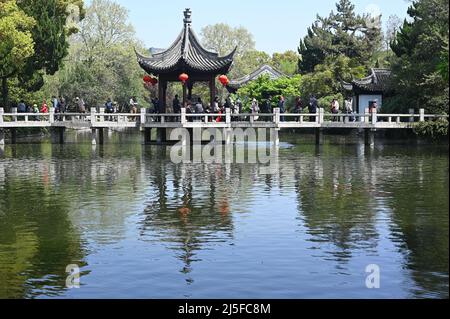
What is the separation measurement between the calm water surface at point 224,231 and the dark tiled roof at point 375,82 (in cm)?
2532

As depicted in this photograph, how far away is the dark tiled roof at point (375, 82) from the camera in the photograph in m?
52.1

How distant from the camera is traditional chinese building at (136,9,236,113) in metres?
41.2

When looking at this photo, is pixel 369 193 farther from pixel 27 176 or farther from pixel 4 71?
pixel 4 71

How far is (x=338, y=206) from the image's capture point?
1795 centimetres

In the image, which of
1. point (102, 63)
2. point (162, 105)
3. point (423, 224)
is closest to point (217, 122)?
point (162, 105)

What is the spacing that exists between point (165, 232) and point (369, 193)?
717 centimetres

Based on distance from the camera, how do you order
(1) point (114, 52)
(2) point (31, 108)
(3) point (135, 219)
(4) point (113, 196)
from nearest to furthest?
(3) point (135, 219), (4) point (113, 196), (2) point (31, 108), (1) point (114, 52)

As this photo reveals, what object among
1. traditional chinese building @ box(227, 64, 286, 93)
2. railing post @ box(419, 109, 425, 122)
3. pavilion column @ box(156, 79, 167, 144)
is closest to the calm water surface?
railing post @ box(419, 109, 425, 122)

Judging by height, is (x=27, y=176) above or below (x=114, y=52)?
below

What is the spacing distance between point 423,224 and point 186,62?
2703 cm

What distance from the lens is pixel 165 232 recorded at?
14.8 m

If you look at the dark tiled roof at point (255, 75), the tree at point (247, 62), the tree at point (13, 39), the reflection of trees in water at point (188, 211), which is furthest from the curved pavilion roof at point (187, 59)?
Result: the tree at point (247, 62)

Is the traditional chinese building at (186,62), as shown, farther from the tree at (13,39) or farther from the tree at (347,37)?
the tree at (347,37)
